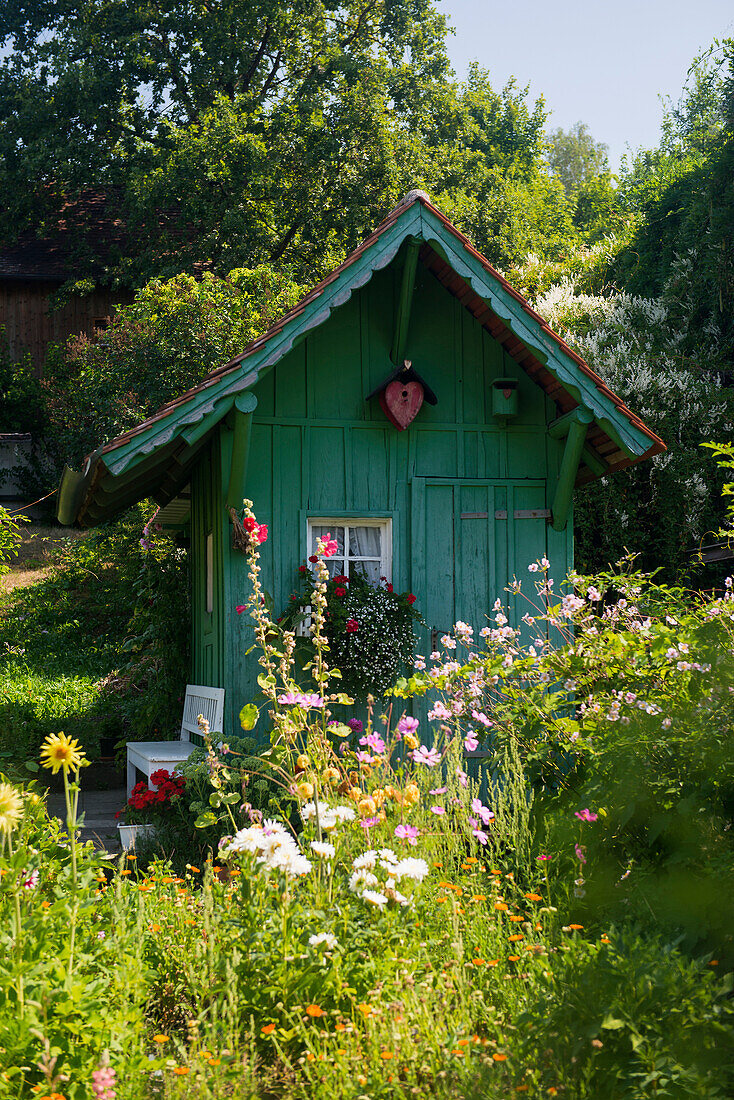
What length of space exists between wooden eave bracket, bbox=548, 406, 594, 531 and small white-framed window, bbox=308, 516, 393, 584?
1.31 meters

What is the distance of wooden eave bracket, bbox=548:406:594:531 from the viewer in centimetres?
717

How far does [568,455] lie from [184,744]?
3808 millimetres

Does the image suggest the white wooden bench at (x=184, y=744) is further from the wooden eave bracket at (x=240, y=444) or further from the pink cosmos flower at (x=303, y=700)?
the pink cosmos flower at (x=303, y=700)

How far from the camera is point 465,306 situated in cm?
766

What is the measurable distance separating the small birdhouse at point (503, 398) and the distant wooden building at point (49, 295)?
18276mm

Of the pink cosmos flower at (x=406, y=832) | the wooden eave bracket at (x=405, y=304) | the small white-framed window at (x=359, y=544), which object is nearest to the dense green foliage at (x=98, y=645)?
the small white-framed window at (x=359, y=544)

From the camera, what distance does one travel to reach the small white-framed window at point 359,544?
7305 mm

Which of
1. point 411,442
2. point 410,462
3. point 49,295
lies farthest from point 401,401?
point 49,295

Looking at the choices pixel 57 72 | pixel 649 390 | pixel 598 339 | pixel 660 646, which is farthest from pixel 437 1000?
pixel 57 72

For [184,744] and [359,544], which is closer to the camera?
[359,544]

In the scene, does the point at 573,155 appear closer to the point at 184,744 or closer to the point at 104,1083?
the point at 184,744

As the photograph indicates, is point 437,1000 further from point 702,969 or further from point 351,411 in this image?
point 351,411

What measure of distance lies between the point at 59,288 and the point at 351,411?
60.0 feet

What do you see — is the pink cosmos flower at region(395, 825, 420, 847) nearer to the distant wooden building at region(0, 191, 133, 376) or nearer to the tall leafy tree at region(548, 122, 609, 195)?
the distant wooden building at region(0, 191, 133, 376)
